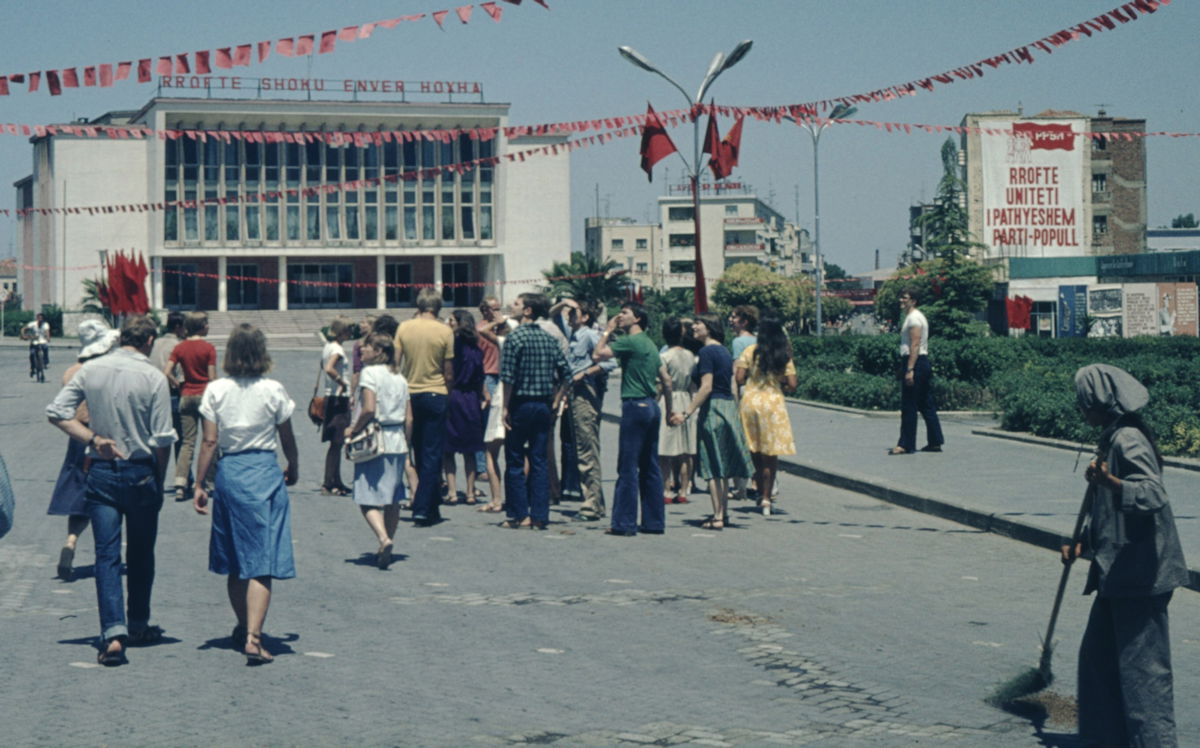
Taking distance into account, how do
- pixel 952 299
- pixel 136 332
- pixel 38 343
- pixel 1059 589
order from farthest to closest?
pixel 38 343, pixel 952 299, pixel 136 332, pixel 1059 589

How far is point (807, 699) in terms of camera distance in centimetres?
612

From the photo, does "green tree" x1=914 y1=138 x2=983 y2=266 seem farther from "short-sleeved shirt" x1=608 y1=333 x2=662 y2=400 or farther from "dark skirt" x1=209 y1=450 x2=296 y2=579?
"dark skirt" x1=209 y1=450 x2=296 y2=579

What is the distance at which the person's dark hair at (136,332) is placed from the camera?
7430 mm

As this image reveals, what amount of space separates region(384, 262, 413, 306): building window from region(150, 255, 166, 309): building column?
43.5 ft

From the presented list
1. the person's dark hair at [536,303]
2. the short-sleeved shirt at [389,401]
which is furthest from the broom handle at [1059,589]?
the person's dark hair at [536,303]

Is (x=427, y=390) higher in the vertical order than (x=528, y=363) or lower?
lower

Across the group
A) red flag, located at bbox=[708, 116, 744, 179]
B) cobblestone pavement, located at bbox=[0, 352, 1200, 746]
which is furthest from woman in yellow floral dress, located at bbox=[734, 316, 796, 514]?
red flag, located at bbox=[708, 116, 744, 179]

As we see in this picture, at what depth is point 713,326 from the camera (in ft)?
39.3

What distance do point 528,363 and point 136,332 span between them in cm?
403

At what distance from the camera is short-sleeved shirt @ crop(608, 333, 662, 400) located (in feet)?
37.1

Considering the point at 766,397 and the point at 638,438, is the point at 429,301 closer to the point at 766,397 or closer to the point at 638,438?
the point at 638,438

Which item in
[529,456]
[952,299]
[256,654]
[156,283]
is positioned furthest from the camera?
[156,283]

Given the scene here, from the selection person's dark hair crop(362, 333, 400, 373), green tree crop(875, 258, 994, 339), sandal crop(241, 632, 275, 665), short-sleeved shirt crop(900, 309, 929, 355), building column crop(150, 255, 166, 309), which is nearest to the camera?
sandal crop(241, 632, 275, 665)

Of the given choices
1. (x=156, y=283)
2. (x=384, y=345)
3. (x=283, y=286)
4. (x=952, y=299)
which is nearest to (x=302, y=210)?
(x=283, y=286)
